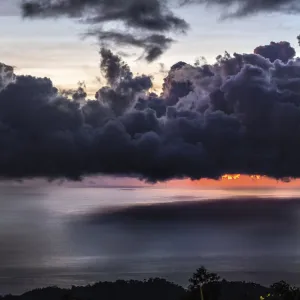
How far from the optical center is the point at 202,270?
112312 mm

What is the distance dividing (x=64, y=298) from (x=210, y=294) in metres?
27.8

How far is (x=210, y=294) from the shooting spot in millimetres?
119875

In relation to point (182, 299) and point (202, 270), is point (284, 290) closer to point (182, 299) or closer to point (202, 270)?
point (202, 270)

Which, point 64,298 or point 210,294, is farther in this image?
point 210,294

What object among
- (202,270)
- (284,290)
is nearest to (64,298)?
(202,270)

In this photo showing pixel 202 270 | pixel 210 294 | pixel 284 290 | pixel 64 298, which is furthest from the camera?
pixel 210 294

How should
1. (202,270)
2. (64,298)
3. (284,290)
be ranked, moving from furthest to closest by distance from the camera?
(202,270) < (64,298) < (284,290)

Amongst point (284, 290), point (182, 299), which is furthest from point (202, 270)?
point (284, 290)

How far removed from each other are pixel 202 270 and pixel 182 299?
9.05m

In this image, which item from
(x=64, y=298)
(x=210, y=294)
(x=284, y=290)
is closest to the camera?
(x=284, y=290)

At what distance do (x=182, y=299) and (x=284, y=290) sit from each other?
27.4 m

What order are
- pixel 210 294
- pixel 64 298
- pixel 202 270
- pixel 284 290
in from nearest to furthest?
pixel 284 290 → pixel 64 298 → pixel 202 270 → pixel 210 294

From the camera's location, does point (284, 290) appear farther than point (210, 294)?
No

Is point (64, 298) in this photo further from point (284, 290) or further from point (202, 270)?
point (284, 290)
